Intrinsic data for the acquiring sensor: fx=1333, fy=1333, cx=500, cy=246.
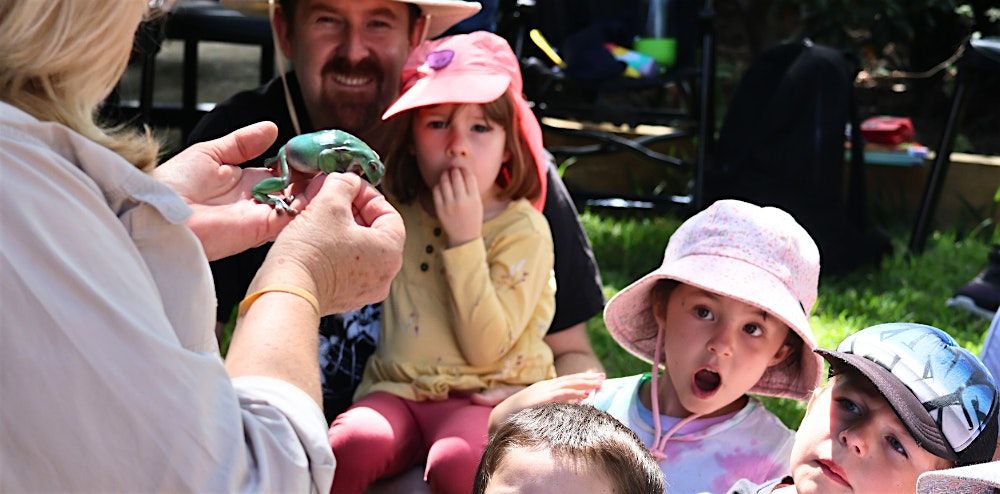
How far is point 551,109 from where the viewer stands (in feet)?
19.7

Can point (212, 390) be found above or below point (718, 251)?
above

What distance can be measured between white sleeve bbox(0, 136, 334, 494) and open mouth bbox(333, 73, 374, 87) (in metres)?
1.90

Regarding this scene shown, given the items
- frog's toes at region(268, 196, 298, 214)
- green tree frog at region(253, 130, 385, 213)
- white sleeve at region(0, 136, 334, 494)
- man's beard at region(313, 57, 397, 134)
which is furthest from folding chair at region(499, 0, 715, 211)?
white sleeve at region(0, 136, 334, 494)

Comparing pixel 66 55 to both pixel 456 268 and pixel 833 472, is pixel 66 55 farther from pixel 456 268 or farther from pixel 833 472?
pixel 456 268

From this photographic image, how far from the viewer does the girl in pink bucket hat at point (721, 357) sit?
2.59 m

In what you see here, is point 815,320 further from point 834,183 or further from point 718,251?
point 718,251

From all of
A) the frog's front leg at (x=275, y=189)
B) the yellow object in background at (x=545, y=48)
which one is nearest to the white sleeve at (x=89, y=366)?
the frog's front leg at (x=275, y=189)

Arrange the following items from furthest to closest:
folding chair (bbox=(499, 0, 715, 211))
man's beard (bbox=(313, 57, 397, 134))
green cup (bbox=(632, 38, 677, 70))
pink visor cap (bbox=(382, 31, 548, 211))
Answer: green cup (bbox=(632, 38, 677, 70)) → folding chair (bbox=(499, 0, 715, 211)) → man's beard (bbox=(313, 57, 397, 134)) → pink visor cap (bbox=(382, 31, 548, 211))

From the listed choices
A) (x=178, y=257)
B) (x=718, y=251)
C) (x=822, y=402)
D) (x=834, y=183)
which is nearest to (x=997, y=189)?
(x=834, y=183)

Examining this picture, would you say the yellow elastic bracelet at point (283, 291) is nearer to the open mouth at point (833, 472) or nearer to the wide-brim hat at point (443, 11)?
the open mouth at point (833, 472)

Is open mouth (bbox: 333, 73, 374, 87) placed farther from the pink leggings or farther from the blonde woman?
the blonde woman

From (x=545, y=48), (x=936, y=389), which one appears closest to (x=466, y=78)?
(x=936, y=389)

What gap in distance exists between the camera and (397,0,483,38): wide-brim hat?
337cm

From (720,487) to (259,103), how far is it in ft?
4.97
